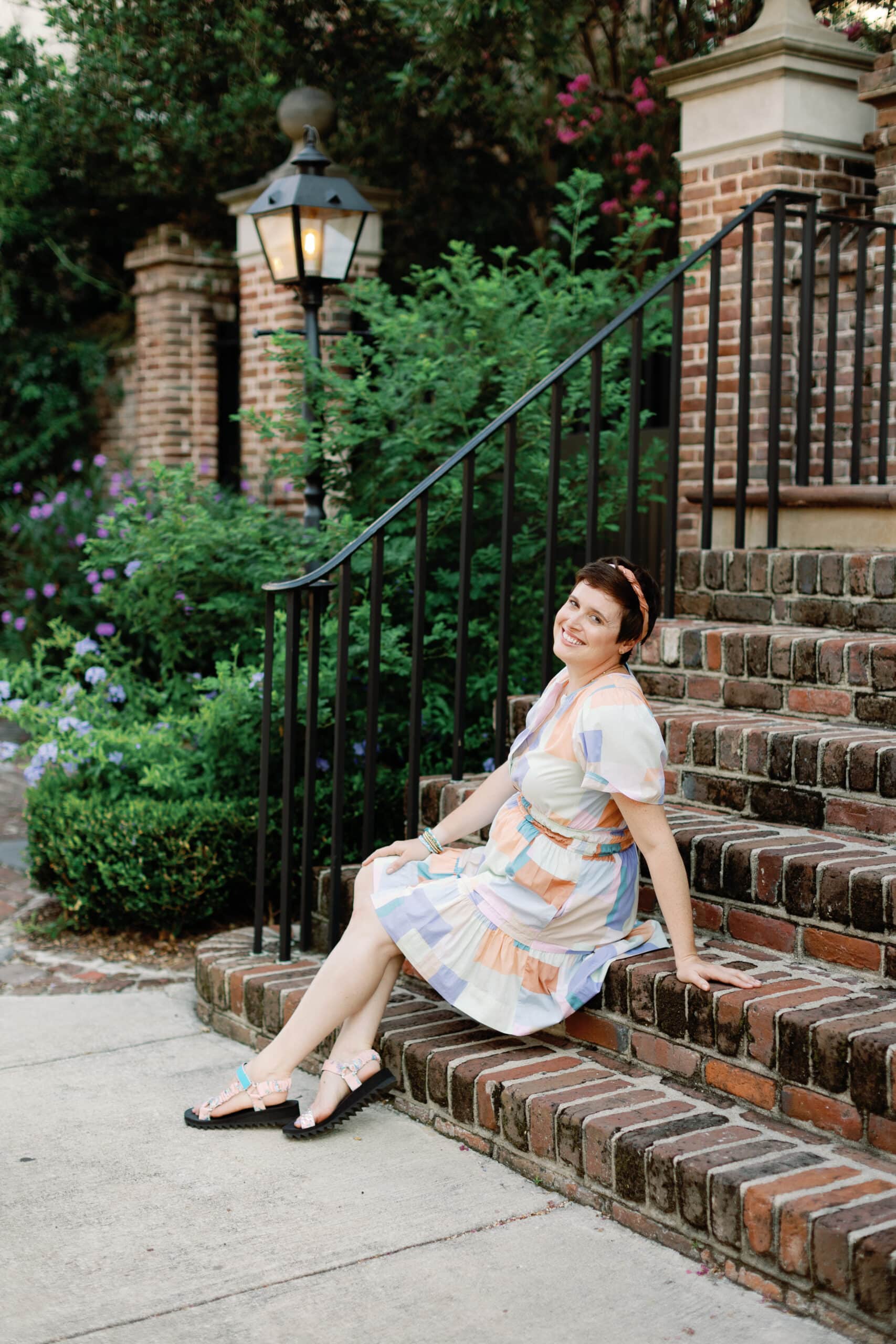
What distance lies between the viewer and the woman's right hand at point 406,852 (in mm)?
3147

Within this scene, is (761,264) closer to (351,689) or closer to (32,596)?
(351,689)

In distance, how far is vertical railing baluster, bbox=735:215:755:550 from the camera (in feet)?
13.8

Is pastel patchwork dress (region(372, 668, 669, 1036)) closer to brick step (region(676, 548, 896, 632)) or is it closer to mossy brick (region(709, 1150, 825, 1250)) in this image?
mossy brick (region(709, 1150, 825, 1250))

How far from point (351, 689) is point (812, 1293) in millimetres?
3116

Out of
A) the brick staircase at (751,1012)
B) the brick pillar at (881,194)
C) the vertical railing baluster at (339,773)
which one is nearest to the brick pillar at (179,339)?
the brick pillar at (881,194)

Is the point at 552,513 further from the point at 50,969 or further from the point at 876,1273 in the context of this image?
the point at 876,1273

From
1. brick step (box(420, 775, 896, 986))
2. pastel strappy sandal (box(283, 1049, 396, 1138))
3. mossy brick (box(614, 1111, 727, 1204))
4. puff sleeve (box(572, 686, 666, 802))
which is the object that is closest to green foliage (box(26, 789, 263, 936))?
pastel strappy sandal (box(283, 1049, 396, 1138))

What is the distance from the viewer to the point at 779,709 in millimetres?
3666

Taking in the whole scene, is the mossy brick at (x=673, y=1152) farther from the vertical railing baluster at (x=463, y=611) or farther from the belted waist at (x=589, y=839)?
the vertical railing baluster at (x=463, y=611)

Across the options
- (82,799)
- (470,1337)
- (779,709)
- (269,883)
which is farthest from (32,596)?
(470,1337)

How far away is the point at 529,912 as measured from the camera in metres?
2.94

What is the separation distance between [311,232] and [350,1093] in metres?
3.51

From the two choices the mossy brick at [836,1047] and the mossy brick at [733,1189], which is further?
the mossy brick at [836,1047]

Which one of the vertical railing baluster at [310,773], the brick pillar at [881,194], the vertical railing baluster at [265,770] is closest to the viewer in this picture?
the vertical railing baluster at [310,773]
